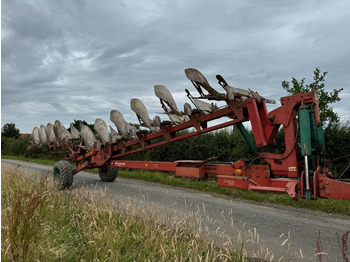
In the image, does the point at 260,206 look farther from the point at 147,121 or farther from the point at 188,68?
the point at 188,68

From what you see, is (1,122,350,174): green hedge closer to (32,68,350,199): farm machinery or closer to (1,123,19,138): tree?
(32,68,350,199): farm machinery

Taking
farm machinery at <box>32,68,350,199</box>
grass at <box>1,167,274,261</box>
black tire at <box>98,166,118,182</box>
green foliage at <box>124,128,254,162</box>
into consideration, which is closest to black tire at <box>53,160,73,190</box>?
black tire at <box>98,166,118,182</box>

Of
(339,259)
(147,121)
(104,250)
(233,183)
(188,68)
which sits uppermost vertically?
(188,68)

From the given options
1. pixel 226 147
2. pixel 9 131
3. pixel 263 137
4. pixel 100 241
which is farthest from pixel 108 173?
pixel 9 131

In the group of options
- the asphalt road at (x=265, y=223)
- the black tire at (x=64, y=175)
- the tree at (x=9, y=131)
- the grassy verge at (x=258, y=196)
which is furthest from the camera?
the tree at (x=9, y=131)

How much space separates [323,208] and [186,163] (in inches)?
132

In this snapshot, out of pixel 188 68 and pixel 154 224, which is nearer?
pixel 154 224

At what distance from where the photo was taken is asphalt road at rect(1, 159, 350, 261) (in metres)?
4.41

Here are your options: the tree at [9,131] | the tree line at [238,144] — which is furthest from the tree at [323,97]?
the tree at [9,131]

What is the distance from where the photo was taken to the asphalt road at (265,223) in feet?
14.5

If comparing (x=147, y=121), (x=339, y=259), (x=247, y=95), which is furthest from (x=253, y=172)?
(x=147, y=121)

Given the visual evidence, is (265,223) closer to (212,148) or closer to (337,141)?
(337,141)

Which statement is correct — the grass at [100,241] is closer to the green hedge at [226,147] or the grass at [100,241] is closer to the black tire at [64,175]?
the black tire at [64,175]

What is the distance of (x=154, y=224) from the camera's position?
4289 mm
